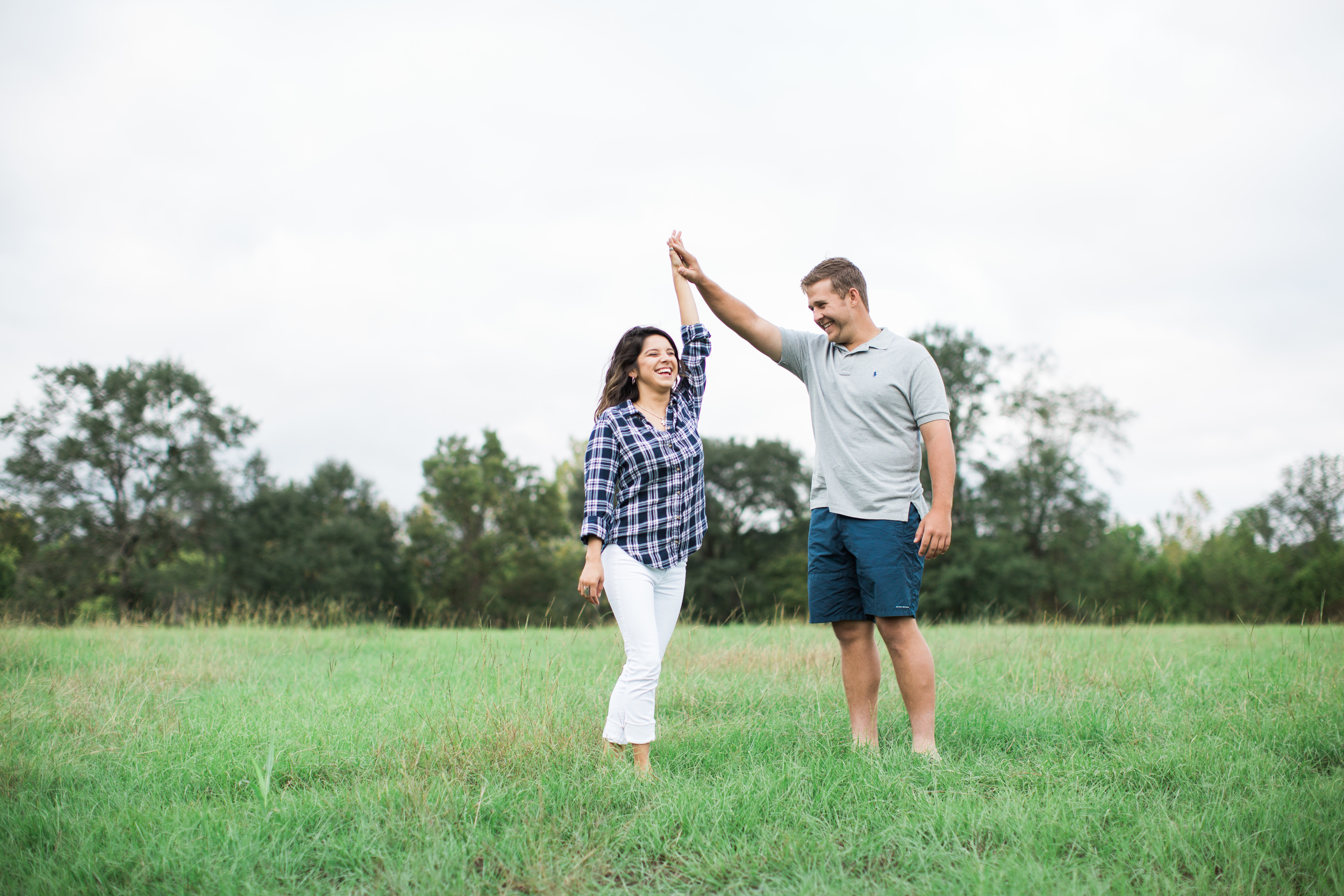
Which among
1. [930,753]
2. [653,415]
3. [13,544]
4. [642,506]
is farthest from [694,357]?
[13,544]

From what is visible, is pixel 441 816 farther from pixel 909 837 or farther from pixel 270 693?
pixel 270 693

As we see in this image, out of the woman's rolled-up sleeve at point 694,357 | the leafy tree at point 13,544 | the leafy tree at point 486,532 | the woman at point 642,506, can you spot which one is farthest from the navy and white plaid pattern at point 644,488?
the leafy tree at point 13,544

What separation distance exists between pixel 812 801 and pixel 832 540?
1263 millimetres

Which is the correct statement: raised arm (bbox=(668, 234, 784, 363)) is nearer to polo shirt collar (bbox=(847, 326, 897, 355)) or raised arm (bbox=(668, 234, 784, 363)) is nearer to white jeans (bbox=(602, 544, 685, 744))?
polo shirt collar (bbox=(847, 326, 897, 355))

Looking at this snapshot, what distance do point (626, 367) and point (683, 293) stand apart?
52 cm

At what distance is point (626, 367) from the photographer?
374cm

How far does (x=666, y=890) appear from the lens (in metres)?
2.37

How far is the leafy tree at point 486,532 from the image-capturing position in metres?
32.3

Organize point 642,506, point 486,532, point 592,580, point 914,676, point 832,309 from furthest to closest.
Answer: point 486,532, point 832,309, point 914,676, point 642,506, point 592,580

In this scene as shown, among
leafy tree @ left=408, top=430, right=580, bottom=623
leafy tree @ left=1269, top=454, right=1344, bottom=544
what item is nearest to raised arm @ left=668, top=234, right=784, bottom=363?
leafy tree @ left=408, top=430, right=580, bottom=623

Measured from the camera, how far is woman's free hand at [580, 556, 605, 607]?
325cm

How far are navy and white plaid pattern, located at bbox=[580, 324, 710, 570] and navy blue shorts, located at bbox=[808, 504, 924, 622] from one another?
0.63 meters

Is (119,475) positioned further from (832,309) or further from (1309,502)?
(1309,502)

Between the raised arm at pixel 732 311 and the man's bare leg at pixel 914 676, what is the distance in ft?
5.07
